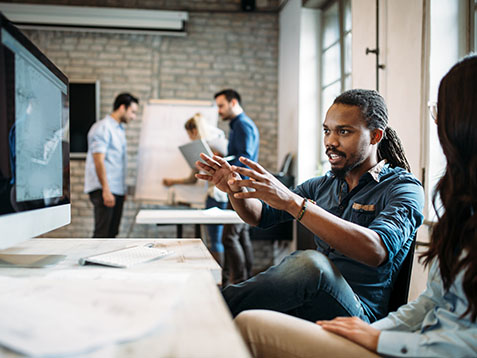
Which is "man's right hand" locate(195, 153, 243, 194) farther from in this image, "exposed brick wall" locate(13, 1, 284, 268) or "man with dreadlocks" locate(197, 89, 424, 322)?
"exposed brick wall" locate(13, 1, 284, 268)

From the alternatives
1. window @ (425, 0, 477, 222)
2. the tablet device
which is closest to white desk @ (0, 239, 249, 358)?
window @ (425, 0, 477, 222)

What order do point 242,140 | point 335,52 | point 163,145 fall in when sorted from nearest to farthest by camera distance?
A: 1. point 242,140
2. point 335,52
3. point 163,145

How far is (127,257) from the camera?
1.15 m

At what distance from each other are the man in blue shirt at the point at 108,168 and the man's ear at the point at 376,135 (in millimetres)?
2739

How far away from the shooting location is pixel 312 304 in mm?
1106

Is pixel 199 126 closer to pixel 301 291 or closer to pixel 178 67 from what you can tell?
pixel 178 67

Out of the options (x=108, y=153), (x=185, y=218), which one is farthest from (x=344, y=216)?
(x=108, y=153)

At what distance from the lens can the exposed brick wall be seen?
4.77 m

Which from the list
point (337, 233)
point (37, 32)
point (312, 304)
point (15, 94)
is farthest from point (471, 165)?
point (37, 32)

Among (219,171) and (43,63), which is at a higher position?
(43,63)

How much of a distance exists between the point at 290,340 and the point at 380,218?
0.52 metres

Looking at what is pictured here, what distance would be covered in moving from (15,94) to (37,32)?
4.37 meters

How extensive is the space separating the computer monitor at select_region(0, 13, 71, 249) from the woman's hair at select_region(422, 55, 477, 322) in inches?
34.7

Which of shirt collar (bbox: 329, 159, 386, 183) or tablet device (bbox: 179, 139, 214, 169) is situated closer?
shirt collar (bbox: 329, 159, 386, 183)
